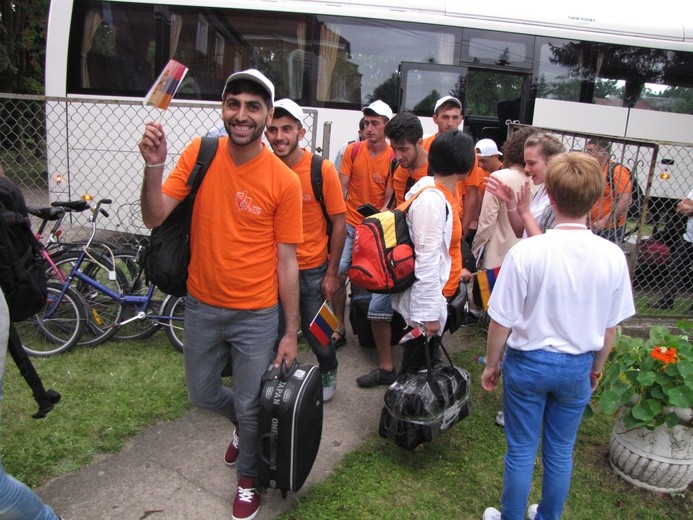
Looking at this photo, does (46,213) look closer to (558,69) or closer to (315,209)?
(315,209)

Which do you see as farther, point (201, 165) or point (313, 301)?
point (313, 301)

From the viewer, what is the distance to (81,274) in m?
4.06

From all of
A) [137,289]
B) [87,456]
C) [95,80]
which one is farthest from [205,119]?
[87,456]

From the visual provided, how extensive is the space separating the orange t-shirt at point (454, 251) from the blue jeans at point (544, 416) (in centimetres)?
87

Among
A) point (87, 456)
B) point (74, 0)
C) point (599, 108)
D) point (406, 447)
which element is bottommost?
point (87, 456)

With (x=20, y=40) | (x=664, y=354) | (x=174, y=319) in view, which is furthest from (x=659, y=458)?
(x=20, y=40)

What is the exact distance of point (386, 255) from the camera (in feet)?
9.19

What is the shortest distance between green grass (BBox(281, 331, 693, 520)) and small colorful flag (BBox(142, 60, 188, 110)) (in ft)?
6.09

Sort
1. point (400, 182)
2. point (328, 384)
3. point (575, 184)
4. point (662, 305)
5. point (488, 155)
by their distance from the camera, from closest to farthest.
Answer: point (575, 184), point (328, 384), point (400, 182), point (488, 155), point (662, 305)

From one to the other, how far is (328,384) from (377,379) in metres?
0.39

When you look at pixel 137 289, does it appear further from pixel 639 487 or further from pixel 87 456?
pixel 639 487

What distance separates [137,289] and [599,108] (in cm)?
703

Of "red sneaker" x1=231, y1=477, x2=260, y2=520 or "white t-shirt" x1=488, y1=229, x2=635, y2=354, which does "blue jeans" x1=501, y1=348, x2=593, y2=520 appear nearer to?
"white t-shirt" x1=488, y1=229, x2=635, y2=354

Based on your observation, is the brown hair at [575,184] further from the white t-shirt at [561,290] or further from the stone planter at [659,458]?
the stone planter at [659,458]
